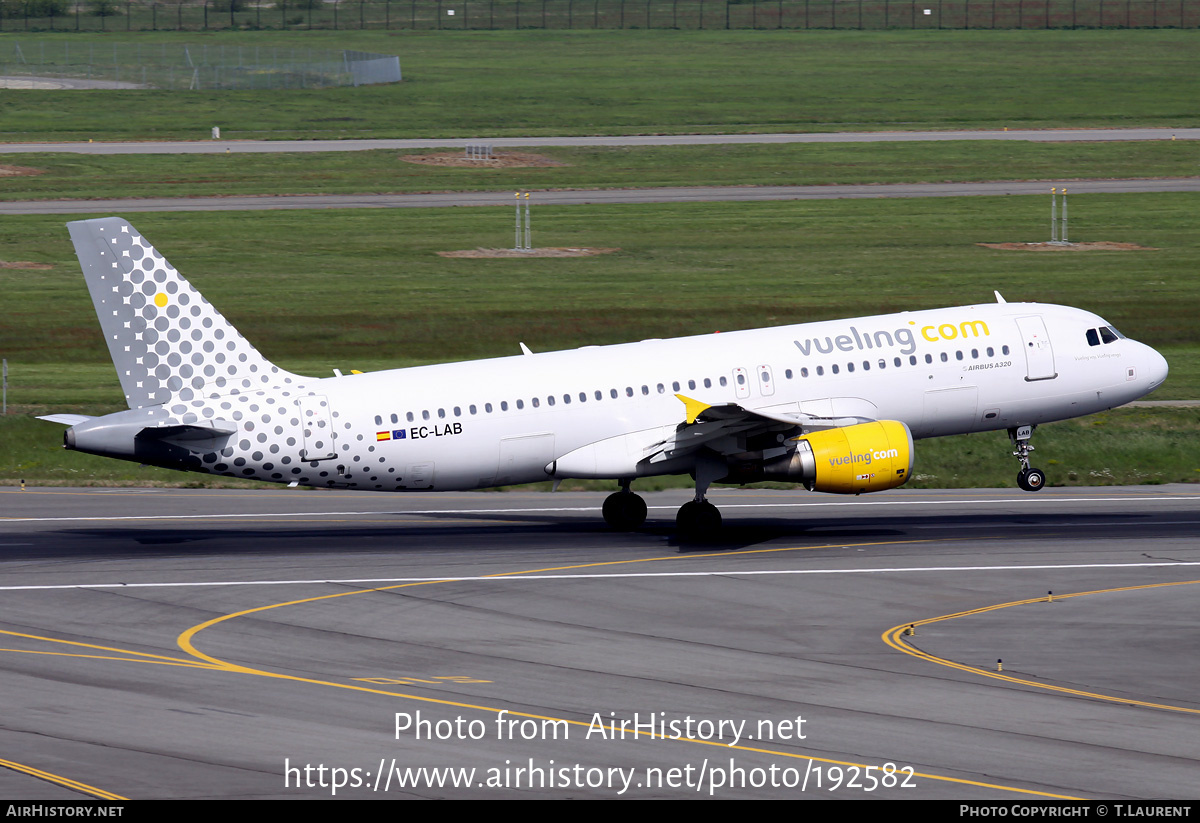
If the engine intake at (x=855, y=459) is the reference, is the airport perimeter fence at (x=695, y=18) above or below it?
above

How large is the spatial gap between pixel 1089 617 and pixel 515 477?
13.1 meters

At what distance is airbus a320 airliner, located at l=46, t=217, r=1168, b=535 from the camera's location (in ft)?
111

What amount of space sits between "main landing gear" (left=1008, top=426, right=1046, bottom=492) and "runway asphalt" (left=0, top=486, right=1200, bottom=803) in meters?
0.96

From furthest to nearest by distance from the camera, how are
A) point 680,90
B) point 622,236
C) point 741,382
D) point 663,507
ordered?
point 680,90, point 622,236, point 663,507, point 741,382

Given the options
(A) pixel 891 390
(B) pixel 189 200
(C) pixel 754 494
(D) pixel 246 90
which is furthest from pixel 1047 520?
(D) pixel 246 90

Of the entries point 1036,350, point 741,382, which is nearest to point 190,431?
point 741,382

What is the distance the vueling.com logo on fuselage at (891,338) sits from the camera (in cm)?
3653

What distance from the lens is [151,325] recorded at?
1331 inches

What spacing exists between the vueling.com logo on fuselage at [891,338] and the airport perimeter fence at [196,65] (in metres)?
113

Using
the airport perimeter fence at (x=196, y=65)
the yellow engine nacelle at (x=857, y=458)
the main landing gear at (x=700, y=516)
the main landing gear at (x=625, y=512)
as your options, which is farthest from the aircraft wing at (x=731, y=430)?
the airport perimeter fence at (x=196, y=65)

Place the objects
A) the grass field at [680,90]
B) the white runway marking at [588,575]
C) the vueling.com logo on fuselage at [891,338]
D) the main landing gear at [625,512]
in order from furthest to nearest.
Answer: the grass field at [680,90]
the main landing gear at [625,512]
the vueling.com logo on fuselage at [891,338]
the white runway marking at [588,575]

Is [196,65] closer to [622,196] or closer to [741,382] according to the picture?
[622,196]

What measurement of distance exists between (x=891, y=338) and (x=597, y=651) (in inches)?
536

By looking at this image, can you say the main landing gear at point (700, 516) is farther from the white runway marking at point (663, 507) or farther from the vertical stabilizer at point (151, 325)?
the vertical stabilizer at point (151, 325)
